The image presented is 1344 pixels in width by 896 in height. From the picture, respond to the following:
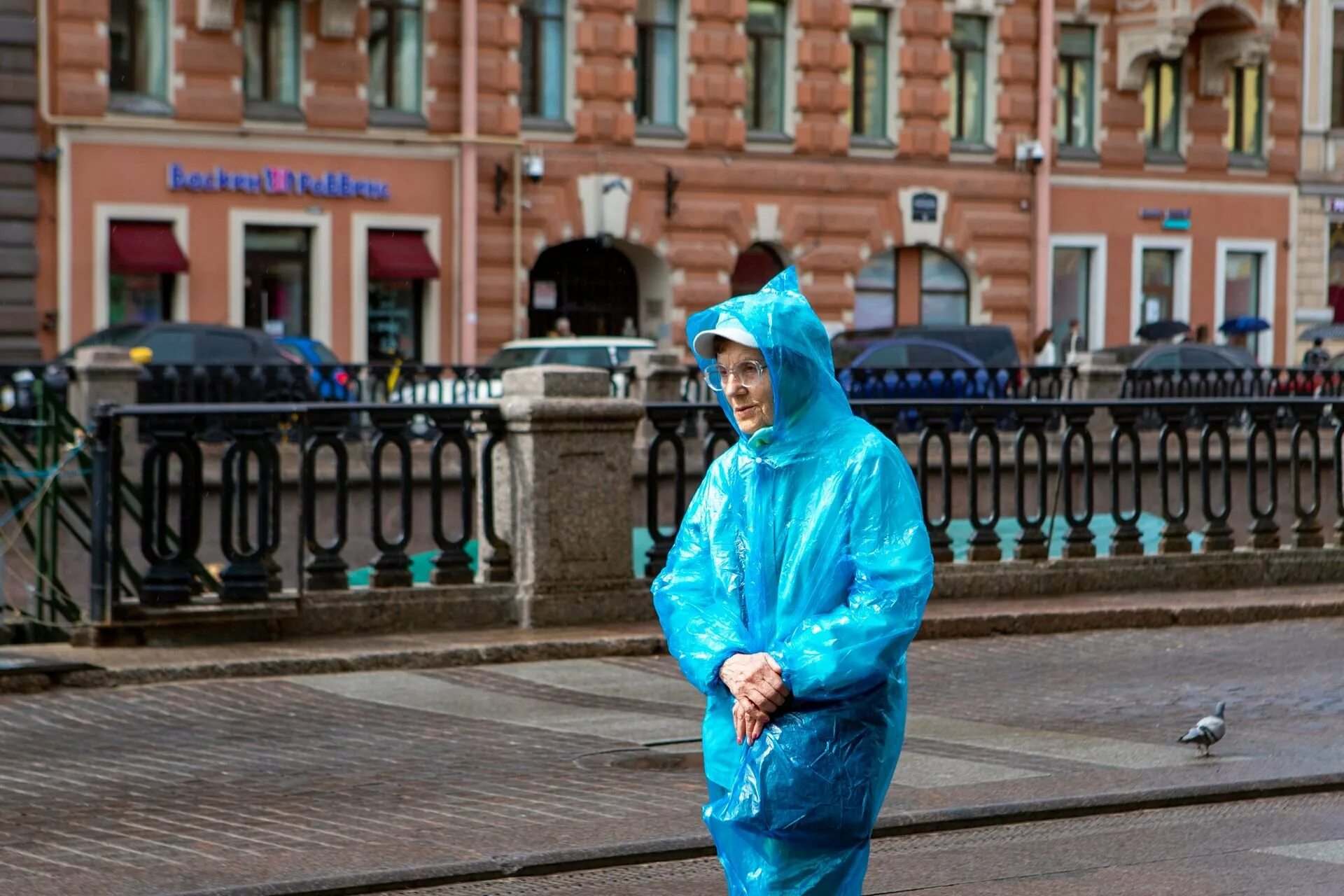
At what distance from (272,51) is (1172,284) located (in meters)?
17.2

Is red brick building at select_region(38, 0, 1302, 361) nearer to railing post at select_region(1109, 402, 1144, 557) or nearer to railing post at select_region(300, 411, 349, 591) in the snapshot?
railing post at select_region(1109, 402, 1144, 557)

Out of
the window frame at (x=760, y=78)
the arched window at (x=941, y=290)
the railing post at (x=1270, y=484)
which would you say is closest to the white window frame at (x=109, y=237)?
the window frame at (x=760, y=78)

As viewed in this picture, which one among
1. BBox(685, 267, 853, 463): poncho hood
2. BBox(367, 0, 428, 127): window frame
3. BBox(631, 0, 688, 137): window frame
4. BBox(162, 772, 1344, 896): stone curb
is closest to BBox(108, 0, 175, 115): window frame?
BBox(367, 0, 428, 127): window frame

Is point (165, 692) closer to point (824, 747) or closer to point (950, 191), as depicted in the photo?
point (824, 747)

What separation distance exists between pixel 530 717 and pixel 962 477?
15457 millimetres

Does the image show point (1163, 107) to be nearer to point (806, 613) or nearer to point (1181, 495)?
point (1181, 495)

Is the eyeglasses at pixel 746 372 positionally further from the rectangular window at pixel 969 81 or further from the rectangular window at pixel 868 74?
the rectangular window at pixel 969 81

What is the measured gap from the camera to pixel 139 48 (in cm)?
3147

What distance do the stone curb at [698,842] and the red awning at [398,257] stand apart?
2527 centimetres

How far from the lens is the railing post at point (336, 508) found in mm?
12648

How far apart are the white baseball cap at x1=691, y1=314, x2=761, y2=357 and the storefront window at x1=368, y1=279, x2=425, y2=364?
95.8ft

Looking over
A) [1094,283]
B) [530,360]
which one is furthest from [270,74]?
[1094,283]

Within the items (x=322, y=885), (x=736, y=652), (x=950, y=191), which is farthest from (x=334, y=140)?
(x=736, y=652)

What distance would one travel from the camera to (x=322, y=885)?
6.93 meters
